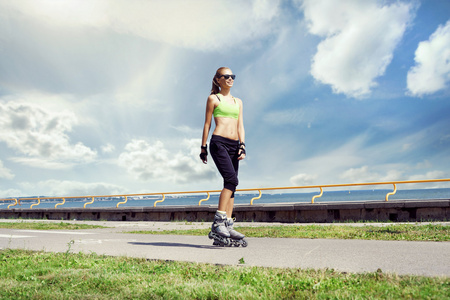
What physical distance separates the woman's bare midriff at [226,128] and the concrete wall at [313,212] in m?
7.01

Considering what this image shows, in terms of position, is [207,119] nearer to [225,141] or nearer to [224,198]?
[225,141]

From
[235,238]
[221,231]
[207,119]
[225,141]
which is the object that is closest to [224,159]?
[225,141]

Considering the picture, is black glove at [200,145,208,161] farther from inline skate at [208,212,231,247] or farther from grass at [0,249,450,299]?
grass at [0,249,450,299]

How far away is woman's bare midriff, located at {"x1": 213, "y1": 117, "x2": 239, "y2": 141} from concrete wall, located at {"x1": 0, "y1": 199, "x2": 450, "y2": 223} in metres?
7.01

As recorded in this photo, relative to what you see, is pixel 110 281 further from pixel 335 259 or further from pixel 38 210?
pixel 38 210

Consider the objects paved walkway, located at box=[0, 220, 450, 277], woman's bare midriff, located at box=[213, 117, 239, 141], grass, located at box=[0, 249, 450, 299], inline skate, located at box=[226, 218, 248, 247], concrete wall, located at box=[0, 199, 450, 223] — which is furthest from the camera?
concrete wall, located at box=[0, 199, 450, 223]

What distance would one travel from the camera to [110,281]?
120 inches

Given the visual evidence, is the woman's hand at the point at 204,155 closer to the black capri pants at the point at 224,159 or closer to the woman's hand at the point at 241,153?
the black capri pants at the point at 224,159

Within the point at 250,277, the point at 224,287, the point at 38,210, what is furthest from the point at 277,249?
the point at 38,210

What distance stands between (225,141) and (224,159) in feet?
0.86

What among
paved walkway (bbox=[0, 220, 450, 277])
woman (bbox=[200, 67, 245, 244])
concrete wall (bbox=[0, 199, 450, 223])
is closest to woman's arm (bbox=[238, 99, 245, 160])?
woman (bbox=[200, 67, 245, 244])

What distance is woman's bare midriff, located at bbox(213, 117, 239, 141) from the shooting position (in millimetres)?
5316

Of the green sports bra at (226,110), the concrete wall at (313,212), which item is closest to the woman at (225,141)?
the green sports bra at (226,110)

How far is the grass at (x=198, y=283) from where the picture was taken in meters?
2.53
